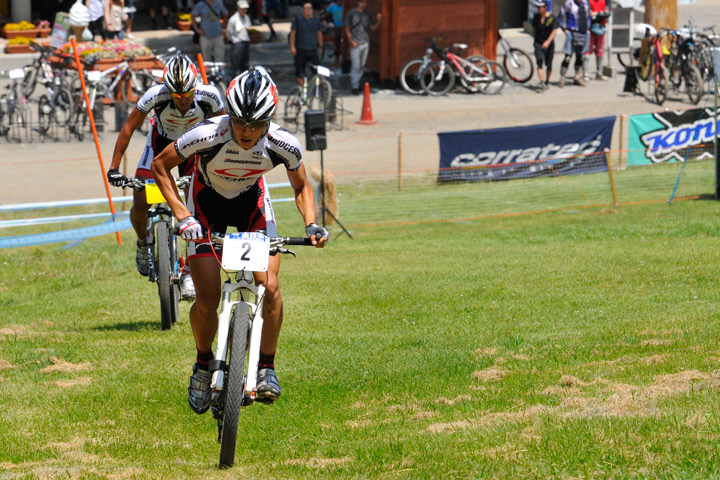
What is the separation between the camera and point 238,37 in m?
27.7

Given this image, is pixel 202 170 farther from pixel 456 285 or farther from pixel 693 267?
pixel 693 267

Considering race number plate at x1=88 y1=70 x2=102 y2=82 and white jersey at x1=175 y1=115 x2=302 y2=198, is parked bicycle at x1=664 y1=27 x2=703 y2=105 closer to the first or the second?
race number plate at x1=88 y1=70 x2=102 y2=82

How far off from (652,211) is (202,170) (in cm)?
1409

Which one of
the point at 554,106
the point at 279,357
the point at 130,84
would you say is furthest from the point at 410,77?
the point at 279,357

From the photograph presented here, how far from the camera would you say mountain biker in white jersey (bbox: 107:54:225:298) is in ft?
29.1

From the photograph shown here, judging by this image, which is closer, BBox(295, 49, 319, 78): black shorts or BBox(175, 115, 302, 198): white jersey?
BBox(175, 115, 302, 198): white jersey

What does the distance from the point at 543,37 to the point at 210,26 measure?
9608 millimetres

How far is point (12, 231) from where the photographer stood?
1800 centimetres

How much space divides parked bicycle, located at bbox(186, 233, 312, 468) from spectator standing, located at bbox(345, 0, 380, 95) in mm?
22597

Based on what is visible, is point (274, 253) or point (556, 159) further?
point (556, 159)

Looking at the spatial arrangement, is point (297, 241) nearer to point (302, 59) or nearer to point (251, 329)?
point (251, 329)

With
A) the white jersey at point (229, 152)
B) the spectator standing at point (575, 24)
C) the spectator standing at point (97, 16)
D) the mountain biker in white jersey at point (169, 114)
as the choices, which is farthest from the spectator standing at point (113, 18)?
the white jersey at point (229, 152)

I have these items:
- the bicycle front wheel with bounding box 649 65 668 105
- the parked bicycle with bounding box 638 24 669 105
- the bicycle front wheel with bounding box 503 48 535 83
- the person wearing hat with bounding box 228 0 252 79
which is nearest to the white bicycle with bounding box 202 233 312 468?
the person wearing hat with bounding box 228 0 252 79

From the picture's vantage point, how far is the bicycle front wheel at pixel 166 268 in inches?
365
